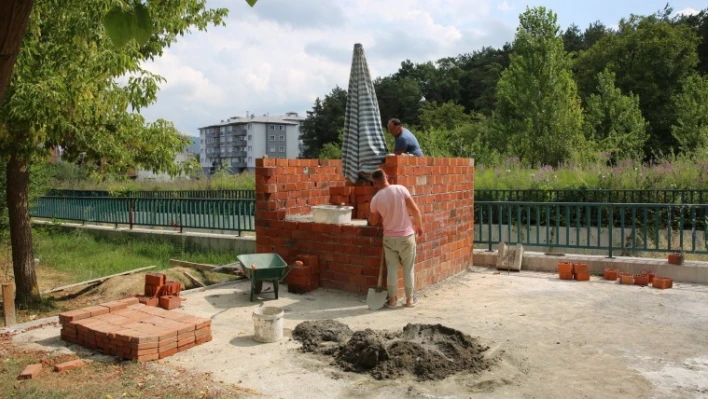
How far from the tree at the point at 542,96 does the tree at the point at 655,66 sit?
502 inches

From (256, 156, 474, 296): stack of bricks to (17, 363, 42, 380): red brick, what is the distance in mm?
3642

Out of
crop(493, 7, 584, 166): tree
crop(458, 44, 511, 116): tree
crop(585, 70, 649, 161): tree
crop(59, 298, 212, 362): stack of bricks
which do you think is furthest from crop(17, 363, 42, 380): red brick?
crop(458, 44, 511, 116): tree

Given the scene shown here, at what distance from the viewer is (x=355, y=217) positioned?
855 cm

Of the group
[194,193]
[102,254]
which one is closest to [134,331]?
[102,254]

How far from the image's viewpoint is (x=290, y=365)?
478 centimetres

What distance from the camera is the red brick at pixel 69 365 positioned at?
466 cm

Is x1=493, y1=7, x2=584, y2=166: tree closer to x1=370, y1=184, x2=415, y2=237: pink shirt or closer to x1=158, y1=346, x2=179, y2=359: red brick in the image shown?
x1=370, y1=184, x2=415, y2=237: pink shirt

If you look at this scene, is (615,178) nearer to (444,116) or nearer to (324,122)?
(444,116)

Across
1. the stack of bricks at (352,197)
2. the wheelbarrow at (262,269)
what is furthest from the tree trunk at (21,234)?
the stack of bricks at (352,197)

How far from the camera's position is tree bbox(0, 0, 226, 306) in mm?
6789

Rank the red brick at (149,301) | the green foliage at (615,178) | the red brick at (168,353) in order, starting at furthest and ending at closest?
1. the green foliage at (615,178)
2. the red brick at (149,301)
3. the red brick at (168,353)

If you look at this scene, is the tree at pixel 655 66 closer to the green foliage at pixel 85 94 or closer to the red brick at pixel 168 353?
the green foliage at pixel 85 94

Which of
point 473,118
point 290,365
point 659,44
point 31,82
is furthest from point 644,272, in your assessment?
point 473,118

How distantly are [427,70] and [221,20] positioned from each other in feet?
214
